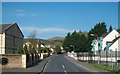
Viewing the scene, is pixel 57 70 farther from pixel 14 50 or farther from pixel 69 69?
pixel 14 50

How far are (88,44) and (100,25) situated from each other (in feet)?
46.5

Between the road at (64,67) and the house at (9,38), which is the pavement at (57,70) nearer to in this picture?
the road at (64,67)

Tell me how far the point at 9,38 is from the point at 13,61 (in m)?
29.6

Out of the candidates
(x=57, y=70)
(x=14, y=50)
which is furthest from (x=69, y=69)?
(x=14, y=50)

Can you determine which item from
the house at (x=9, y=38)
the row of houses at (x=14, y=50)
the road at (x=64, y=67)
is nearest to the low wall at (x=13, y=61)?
the row of houses at (x=14, y=50)

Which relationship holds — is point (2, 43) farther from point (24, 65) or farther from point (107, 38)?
point (107, 38)

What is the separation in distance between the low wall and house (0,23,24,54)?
19.3 metres

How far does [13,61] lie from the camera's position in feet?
128

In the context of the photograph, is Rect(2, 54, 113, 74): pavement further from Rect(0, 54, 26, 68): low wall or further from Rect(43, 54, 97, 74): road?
Rect(0, 54, 26, 68): low wall

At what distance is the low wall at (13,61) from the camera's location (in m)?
38.9

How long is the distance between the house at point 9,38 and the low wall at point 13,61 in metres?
19.3

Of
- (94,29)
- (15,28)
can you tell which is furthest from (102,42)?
(15,28)

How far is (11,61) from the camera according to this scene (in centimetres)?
3916

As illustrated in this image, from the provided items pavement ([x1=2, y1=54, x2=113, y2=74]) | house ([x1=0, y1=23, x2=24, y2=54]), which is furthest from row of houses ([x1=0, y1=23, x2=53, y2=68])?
pavement ([x1=2, y1=54, x2=113, y2=74])
